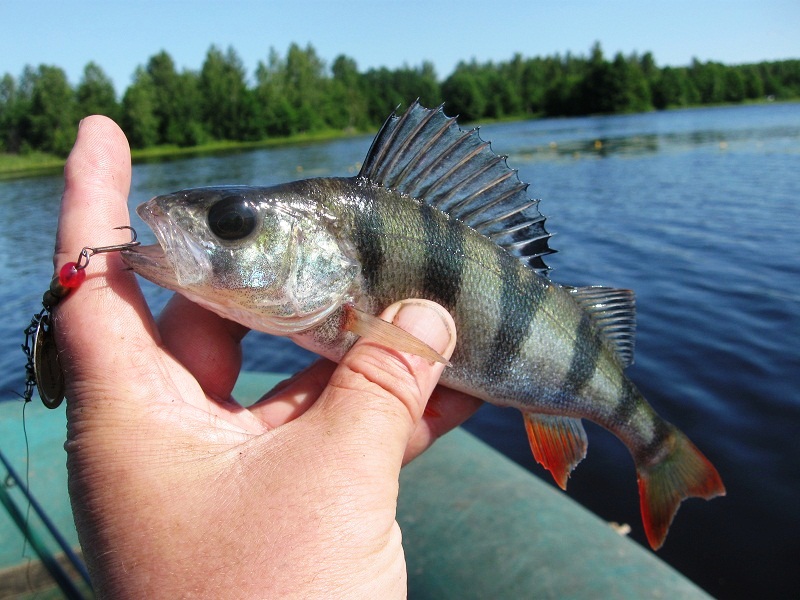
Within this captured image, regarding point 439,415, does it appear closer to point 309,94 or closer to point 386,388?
point 386,388

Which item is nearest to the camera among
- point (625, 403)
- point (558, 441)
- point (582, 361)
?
point (582, 361)

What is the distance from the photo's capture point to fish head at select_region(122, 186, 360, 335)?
218 cm

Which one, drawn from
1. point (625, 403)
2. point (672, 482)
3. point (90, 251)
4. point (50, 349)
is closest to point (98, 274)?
point (90, 251)

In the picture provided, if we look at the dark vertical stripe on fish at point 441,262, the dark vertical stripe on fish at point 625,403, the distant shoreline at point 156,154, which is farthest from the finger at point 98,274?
the distant shoreline at point 156,154

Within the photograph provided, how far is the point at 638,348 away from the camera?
8.29 m

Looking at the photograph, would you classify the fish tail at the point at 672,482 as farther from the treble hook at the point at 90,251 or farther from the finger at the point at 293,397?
the treble hook at the point at 90,251

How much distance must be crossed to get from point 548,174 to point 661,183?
618 centimetres

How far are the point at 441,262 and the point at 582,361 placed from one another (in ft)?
2.75

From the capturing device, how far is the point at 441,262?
2473mm

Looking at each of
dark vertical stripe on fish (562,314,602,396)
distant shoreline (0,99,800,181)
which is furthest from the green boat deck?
distant shoreline (0,99,800,181)

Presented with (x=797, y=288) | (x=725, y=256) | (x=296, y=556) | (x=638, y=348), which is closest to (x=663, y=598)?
(x=296, y=556)

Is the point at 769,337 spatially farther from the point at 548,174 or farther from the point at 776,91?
the point at 776,91

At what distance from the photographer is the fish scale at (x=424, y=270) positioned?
2.25 metres

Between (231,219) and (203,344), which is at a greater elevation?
(231,219)
